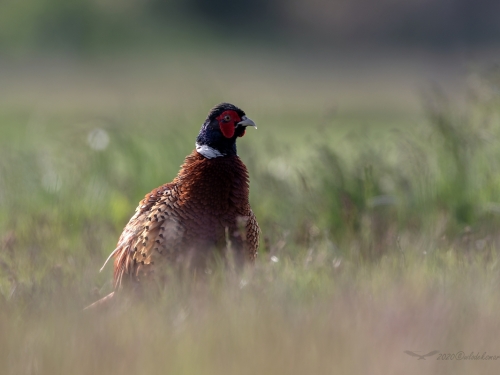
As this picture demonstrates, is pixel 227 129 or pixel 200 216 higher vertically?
pixel 227 129

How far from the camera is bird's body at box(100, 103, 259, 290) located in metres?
4.11

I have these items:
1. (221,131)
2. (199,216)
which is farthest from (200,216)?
(221,131)

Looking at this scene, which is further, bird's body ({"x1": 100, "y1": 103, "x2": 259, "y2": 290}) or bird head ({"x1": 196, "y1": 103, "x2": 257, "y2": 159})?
bird head ({"x1": 196, "y1": 103, "x2": 257, "y2": 159})

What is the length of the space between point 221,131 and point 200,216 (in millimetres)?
542

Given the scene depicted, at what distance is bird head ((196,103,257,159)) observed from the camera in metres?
4.46

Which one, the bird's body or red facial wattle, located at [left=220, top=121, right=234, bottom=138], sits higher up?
red facial wattle, located at [left=220, top=121, right=234, bottom=138]

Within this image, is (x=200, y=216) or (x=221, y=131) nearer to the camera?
(x=200, y=216)

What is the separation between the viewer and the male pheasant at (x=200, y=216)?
4.11m

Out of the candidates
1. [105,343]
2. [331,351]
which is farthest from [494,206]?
[105,343]

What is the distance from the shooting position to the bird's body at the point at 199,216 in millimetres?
4109

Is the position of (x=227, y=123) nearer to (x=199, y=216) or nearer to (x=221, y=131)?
(x=221, y=131)

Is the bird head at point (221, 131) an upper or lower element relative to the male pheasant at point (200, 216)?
upper

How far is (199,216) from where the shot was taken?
417 centimetres

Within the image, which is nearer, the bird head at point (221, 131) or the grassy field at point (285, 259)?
the grassy field at point (285, 259)
